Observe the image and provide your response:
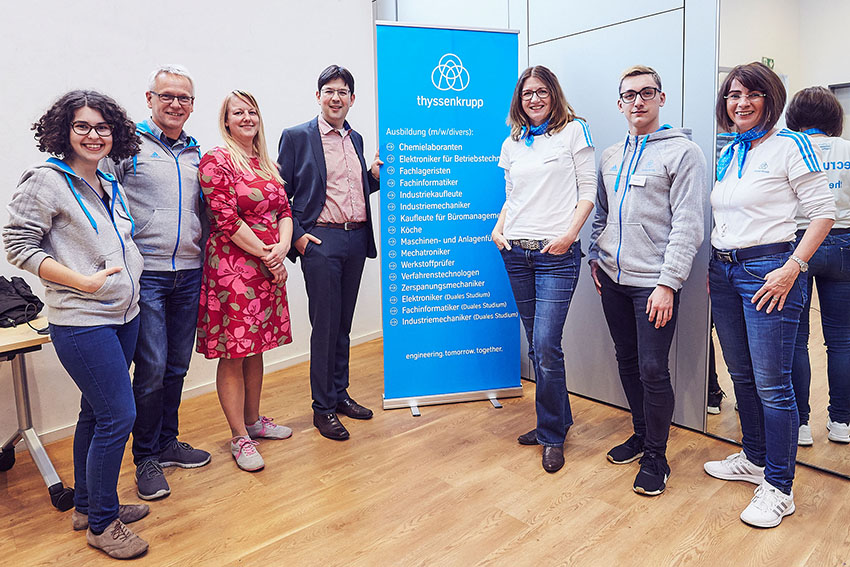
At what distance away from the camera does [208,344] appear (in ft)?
8.70

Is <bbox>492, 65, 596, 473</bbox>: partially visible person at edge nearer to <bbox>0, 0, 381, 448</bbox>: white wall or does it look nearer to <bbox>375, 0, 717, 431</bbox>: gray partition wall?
<bbox>375, 0, 717, 431</bbox>: gray partition wall

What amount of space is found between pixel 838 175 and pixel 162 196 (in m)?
2.68

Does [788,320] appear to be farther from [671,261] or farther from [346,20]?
[346,20]

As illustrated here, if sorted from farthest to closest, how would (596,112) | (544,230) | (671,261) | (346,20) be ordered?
(346,20)
(596,112)
(544,230)
(671,261)

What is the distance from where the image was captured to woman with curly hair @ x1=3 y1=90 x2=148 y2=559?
6.11 ft

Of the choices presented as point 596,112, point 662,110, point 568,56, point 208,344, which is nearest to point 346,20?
point 568,56

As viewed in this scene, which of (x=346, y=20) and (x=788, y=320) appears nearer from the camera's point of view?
(x=788, y=320)

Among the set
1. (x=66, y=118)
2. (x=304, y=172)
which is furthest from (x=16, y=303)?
(x=304, y=172)

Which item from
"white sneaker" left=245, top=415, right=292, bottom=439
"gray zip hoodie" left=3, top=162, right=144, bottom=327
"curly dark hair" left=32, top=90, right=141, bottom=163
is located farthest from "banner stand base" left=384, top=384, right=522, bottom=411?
"curly dark hair" left=32, top=90, right=141, bottom=163

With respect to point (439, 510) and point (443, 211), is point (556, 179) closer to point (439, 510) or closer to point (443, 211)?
point (443, 211)

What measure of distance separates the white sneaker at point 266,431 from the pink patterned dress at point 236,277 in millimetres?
544

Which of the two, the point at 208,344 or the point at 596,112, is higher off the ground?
A: the point at 596,112

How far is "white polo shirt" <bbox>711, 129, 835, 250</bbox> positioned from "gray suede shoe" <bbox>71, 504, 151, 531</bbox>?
2.44 metres

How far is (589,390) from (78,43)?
3350 mm
